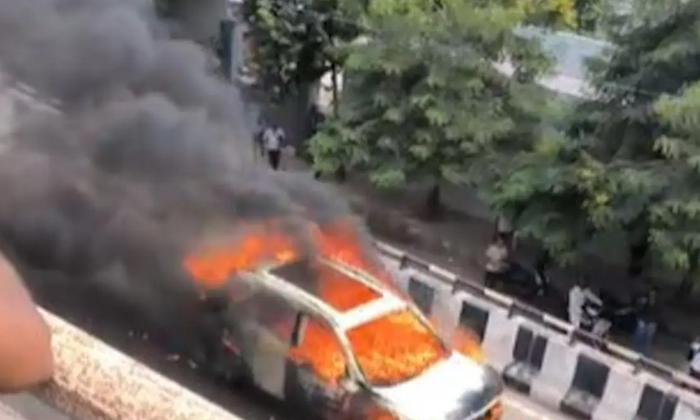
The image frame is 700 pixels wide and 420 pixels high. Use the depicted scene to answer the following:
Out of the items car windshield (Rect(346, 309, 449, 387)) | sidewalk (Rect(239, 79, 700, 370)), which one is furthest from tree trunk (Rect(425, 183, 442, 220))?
car windshield (Rect(346, 309, 449, 387))

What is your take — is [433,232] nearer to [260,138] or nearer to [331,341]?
[260,138]

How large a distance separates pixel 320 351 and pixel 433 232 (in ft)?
18.5

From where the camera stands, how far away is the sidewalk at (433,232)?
34.3ft

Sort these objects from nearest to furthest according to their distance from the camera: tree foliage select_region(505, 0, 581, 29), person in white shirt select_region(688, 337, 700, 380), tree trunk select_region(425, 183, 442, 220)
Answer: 1. person in white shirt select_region(688, 337, 700, 380)
2. tree foliage select_region(505, 0, 581, 29)
3. tree trunk select_region(425, 183, 442, 220)

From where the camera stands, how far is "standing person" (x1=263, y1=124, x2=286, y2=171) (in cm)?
1286

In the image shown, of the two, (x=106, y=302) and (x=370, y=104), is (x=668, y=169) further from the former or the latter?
(x=106, y=302)

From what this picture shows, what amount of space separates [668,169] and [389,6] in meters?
3.41

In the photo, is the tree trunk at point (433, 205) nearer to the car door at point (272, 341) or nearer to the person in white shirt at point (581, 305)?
the person in white shirt at point (581, 305)

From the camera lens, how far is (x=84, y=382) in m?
2.60

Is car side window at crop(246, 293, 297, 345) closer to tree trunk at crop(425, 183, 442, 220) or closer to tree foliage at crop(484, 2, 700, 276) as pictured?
tree foliage at crop(484, 2, 700, 276)

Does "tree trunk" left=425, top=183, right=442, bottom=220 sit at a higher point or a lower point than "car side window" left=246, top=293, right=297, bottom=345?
lower

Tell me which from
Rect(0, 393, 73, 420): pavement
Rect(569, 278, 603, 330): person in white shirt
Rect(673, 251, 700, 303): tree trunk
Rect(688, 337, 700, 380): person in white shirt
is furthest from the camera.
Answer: Rect(569, 278, 603, 330): person in white shirt

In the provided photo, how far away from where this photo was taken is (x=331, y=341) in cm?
649

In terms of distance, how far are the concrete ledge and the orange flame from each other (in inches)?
150
